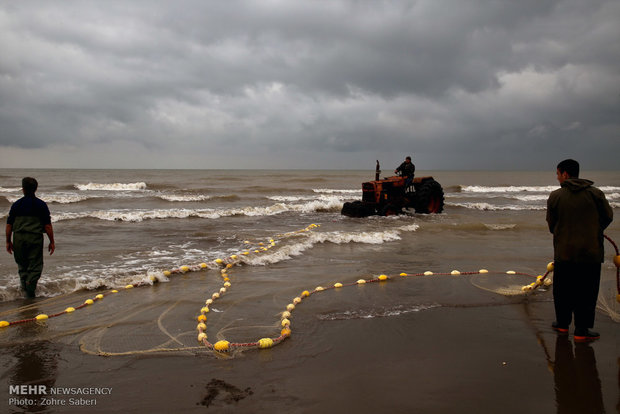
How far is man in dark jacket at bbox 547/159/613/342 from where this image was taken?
12.4 feet

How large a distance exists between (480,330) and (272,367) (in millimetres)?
2259

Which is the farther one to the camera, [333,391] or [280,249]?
[280,249]

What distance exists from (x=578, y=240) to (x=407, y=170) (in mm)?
11167

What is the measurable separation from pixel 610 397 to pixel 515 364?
678 millimetres

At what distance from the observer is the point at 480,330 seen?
4.23m

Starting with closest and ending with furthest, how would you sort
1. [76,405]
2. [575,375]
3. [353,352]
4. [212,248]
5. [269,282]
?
1. [76,405]
2. [575,375]
3. [353,352]
4. [269,282]
5. [212,248]

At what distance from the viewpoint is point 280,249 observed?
884 cm

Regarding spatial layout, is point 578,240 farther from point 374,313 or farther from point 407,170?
point 407,170

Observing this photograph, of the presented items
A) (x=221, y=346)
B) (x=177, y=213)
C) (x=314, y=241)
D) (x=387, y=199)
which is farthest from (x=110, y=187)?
(x=221, y=346)

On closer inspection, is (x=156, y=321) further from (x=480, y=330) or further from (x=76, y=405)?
(x=480, y=330)

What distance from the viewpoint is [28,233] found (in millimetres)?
5453

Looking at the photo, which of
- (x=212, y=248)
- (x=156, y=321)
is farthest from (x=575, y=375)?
(x=212, y=248)

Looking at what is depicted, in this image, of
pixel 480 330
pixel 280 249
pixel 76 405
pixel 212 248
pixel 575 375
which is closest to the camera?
pixel 76 405

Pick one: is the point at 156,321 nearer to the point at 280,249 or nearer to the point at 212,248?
the point at 280,249
